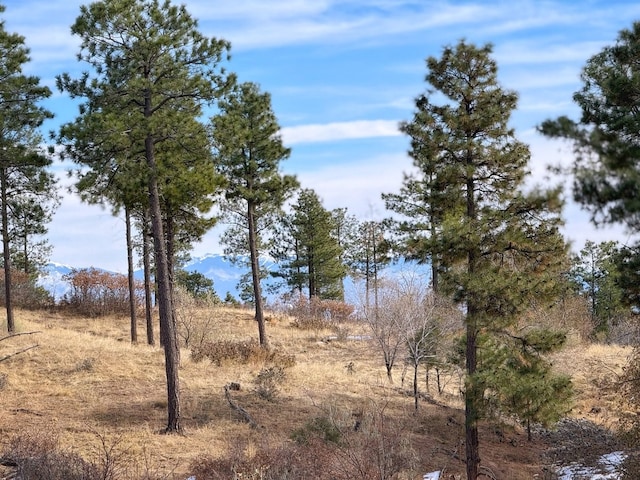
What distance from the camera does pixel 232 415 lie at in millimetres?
14312

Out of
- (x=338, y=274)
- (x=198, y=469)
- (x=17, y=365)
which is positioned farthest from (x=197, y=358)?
(x=338, y=274)

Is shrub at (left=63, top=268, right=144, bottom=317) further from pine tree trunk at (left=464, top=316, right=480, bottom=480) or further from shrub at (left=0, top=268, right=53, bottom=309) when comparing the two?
pine tree trunk at (left=464, top=316, right=480, bottom=480)

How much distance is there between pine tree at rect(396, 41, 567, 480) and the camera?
11.9 metres

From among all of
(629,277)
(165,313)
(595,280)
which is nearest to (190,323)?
(165,313)

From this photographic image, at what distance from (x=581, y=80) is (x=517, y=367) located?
7640 millimetres

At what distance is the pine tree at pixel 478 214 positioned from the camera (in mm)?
11875

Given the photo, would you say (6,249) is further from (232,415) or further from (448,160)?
(448,160)

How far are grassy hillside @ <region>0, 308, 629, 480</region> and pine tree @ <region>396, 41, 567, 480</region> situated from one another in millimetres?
2989

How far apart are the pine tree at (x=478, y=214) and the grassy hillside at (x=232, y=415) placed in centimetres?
299

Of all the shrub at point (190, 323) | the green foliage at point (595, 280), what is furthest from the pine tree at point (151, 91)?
the green foliage at point (595, 280)

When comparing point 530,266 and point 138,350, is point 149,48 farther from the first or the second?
point 138,350

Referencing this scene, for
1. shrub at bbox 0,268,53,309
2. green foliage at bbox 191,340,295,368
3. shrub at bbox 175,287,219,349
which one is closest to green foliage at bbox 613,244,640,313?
green foliage at bbox 191,340,295,368

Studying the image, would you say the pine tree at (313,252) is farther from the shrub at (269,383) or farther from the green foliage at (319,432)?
the green foliage at (319,432)

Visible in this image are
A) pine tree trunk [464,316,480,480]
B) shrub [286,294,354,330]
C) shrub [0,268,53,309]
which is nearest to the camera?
pine tree trunk [464,316,480,480]
